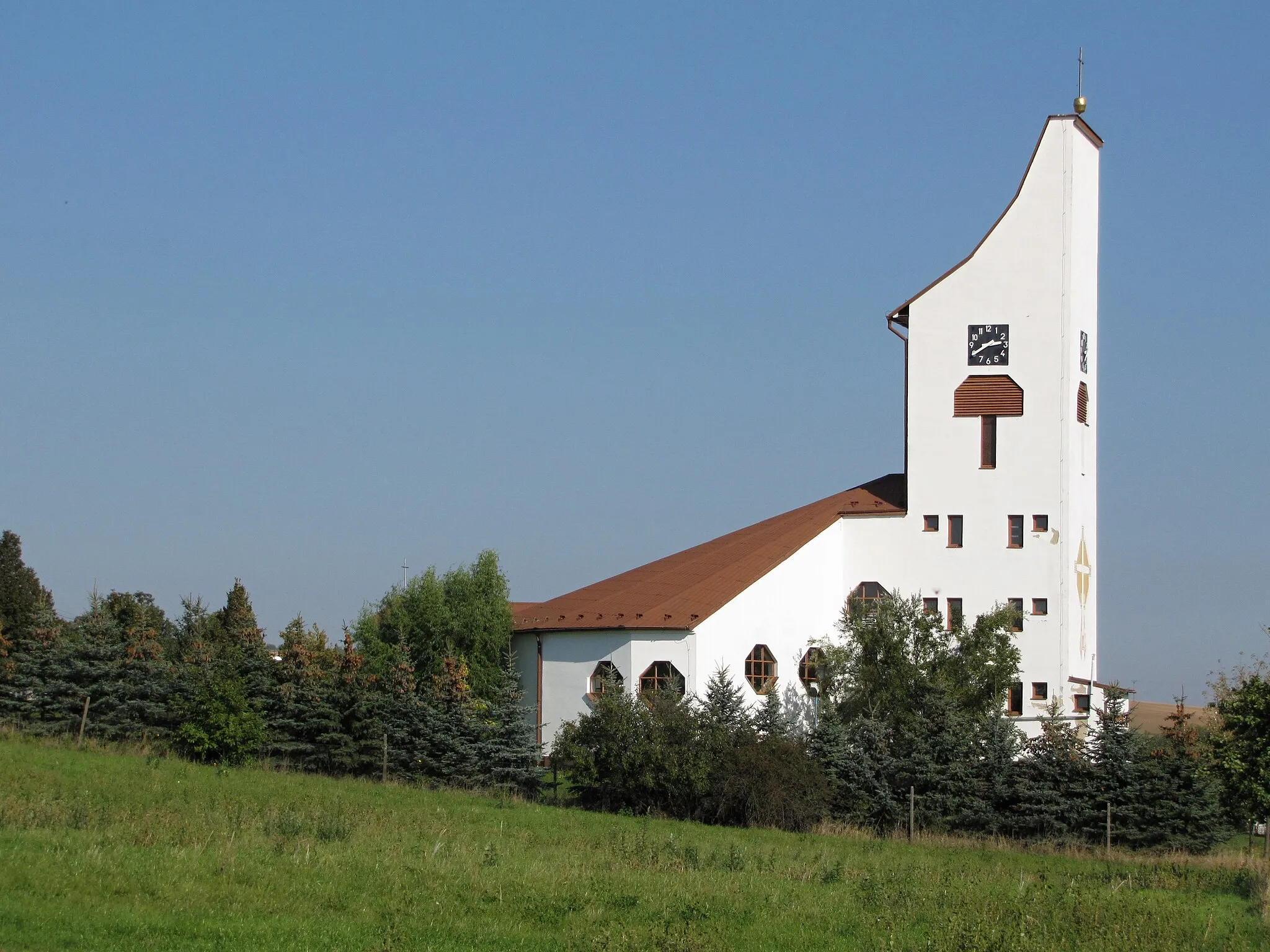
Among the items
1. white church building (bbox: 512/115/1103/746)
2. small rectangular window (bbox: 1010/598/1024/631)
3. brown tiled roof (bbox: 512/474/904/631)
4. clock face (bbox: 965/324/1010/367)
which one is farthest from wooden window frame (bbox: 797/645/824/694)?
clock face (bbox: 965/324/1010/367)

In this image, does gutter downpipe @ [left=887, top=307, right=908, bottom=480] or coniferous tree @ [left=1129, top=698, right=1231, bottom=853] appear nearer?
coniferous tree @ [left=1129, top=698, right=1231, bottom=853]

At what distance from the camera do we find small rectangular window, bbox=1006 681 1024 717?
4450cm

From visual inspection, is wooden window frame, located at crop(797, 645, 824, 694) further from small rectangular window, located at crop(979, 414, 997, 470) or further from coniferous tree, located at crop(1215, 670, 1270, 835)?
coniferous tree, located at crop(1215, 670, 1270, 835)

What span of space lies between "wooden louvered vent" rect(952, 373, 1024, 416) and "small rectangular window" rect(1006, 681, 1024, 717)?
8548 millimetres

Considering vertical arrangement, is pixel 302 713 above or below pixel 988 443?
below

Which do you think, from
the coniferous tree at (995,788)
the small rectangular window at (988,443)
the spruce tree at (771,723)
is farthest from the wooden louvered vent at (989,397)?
the spruce tree at (771,723)

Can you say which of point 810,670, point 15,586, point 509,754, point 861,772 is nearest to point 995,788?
point 861,772

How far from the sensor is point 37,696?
127ft

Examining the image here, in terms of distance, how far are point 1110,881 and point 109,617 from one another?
2757 cm

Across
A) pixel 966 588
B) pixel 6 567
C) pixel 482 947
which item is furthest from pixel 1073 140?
pixel 6 567

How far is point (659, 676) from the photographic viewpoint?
130ft

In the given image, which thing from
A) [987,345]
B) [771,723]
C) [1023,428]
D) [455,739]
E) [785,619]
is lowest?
[455,739]

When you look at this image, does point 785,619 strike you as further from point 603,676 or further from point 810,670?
point 603,676

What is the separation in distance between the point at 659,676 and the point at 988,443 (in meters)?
14.0
